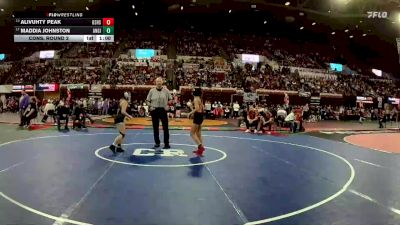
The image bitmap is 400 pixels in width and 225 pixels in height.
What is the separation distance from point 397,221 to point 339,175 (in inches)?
88.5

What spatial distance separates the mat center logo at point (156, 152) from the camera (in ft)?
24.5

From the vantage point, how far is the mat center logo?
294 inches

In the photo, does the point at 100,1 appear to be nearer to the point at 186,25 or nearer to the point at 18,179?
the point at 186,25

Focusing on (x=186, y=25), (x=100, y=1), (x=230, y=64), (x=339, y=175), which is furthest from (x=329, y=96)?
(x=339, y=175)

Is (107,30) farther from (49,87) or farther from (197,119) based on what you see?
(49,87)

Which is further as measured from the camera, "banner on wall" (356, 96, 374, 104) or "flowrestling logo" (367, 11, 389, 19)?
"banner on wall" (356, 96, 374, 104)

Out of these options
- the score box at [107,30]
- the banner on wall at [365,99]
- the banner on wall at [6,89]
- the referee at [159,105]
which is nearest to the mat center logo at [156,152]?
the referee at [159,105]

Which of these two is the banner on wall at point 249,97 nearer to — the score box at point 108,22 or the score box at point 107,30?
the score box at point 107,30

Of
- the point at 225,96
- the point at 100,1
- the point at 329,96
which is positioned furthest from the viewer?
the point at 329,96

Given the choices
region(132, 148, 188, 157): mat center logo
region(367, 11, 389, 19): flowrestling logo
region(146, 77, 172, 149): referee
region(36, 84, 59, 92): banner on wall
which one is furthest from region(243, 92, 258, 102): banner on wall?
region(132, 148, 188, 157): mat center logo

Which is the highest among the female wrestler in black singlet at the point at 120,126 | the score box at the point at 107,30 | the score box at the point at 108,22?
the score box at the point at 108,22

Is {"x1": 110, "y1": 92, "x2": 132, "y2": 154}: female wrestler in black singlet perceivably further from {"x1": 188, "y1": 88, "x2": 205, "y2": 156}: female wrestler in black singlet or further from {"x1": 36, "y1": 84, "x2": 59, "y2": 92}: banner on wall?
{"x1": 36, "y1": 84, "x2": 59, "y2": 92}: banner on wall

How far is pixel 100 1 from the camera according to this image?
28.0 meters
